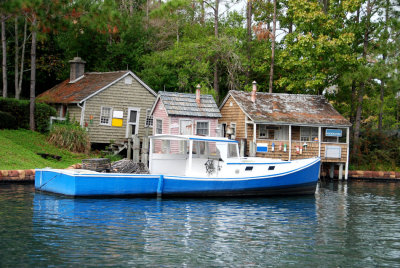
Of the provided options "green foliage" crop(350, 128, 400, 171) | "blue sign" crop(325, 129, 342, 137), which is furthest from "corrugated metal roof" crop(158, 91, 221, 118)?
"green foliage" crop(350, 128, 400, 171)

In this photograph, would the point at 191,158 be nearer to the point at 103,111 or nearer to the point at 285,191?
the point at 285,191

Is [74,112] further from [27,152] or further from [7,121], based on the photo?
[27,152]

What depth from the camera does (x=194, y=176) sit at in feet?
78.4

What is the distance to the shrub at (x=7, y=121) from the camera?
33.1 metres

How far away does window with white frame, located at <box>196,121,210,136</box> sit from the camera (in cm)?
3441

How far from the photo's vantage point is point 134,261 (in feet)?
41.0

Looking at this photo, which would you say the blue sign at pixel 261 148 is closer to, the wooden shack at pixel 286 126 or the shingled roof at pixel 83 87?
the wooden shack at pixel 286 126

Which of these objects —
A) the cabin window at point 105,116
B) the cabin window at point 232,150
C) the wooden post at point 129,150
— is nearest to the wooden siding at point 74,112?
the cabin window at point 105,116

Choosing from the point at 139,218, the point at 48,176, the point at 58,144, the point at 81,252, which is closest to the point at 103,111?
the point at 58,144

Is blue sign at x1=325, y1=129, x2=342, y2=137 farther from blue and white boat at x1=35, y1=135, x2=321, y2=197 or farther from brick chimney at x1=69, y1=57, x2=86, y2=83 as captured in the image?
brick chimney at x1=69, y1=57, x2=86, y2=83

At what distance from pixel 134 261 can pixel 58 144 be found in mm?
21350

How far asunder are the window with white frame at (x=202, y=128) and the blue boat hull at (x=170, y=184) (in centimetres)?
1003

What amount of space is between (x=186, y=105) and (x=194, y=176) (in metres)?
11.1

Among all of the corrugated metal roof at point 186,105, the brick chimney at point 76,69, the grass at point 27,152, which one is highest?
the brick chimney at point 76,69
